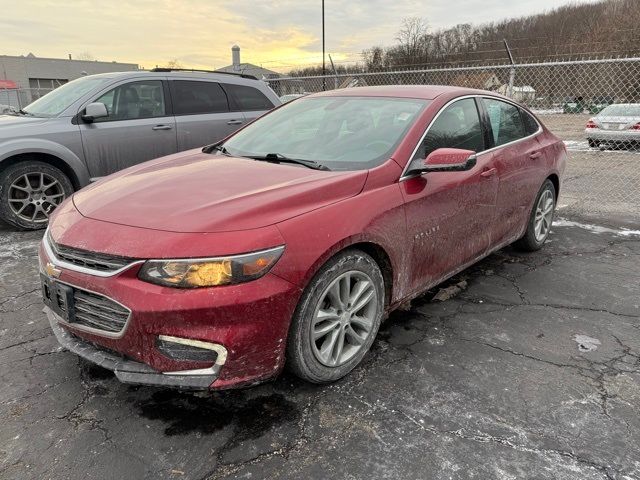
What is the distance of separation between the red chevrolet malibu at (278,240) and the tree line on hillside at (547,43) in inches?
418

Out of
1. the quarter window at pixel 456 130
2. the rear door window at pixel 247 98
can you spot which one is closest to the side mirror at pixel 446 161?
the quarter window at pixel 456 130

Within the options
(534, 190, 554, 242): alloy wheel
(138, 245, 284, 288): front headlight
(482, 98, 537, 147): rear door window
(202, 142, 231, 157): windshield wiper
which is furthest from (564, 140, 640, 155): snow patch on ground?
(138, 245, 284, 288): front headlight

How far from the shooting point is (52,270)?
2.42 m

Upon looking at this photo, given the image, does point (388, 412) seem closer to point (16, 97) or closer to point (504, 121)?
point (504, 121)

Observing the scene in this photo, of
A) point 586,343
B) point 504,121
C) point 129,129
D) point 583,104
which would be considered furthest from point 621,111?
point 129,129

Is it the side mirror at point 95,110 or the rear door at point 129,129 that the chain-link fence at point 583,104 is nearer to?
the rear door at point 129,129

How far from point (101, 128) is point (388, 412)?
4.87 meters

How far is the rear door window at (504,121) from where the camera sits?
3956mm

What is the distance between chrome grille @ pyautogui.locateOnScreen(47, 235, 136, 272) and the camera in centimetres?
219

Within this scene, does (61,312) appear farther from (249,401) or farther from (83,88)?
(83,88)

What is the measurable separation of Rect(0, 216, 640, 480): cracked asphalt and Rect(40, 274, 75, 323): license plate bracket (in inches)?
19.4

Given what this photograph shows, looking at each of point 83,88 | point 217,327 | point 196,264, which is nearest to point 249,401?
point 217,327

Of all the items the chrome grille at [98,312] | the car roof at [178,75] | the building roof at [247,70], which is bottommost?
the chrome grille at [98,312]

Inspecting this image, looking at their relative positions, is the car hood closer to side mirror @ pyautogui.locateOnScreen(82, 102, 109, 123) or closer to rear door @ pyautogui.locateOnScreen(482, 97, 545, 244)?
rear door @ pyautogui.locateOnScreen(482, 97, 545, 244)
